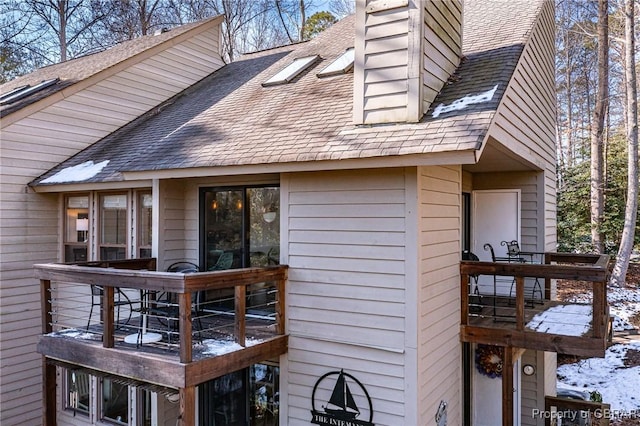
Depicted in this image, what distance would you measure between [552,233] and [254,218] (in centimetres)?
557

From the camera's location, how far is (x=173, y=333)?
4.45m

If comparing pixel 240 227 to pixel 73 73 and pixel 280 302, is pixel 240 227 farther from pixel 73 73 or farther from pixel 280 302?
pixel 73 73

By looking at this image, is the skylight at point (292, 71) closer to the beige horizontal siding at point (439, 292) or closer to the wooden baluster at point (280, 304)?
the beige horizontal siding at point (439, 292)

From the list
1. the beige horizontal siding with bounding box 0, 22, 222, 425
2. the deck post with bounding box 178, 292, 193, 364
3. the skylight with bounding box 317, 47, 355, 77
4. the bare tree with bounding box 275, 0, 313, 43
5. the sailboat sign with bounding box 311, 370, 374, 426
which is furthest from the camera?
the bare tree with bounding box 275, 0, 313, 43

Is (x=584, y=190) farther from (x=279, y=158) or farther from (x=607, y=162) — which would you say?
(x=279, y=158)

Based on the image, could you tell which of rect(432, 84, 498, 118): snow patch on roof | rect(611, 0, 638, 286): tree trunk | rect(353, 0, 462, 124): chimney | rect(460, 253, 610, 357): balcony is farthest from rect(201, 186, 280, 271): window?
rect(611, 0, 638, 286): tree trunk

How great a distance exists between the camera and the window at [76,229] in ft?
23.7

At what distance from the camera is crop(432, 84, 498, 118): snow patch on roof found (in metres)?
4.38

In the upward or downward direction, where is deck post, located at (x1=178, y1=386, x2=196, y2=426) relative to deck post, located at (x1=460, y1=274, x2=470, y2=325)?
downward

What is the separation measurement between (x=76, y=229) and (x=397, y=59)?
5.83 m

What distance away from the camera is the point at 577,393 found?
8.45 metres

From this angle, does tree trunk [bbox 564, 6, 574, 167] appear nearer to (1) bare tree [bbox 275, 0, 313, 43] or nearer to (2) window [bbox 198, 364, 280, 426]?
(1) bare tree [bbox 275, 0, 313, 43]

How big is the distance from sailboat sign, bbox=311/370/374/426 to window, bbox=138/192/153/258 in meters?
3.33

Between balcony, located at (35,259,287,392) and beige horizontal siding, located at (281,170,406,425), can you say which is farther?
beige horizontal siding, located at (281,170,406,425)
